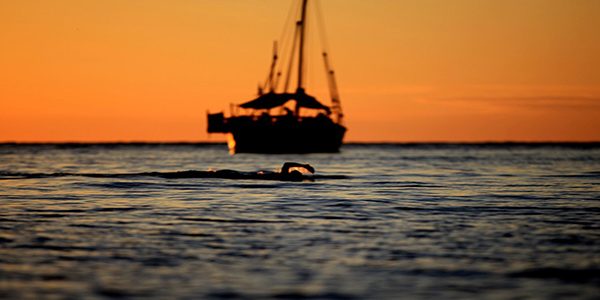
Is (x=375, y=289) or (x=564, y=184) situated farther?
(x=564, y=184)

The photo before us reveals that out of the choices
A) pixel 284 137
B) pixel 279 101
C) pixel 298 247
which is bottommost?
pixel 298 247

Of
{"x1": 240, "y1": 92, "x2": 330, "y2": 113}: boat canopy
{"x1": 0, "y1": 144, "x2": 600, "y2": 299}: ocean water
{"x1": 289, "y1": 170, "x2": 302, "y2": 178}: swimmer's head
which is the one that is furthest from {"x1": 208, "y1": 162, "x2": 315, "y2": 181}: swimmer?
{"x1": 240, "y1": 92, "x2": 330, "y2": 113}: boat canopy

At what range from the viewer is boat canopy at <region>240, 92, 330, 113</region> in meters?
109

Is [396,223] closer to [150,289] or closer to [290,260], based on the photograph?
[290,260]

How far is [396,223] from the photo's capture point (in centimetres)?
2356

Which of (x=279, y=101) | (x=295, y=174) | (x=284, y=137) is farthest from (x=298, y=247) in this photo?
(x=284, y=137)

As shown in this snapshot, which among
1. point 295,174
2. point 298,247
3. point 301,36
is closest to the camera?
point 298,247

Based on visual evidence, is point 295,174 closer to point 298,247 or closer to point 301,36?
point 298,247

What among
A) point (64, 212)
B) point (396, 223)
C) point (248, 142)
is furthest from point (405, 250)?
point (248, 142)

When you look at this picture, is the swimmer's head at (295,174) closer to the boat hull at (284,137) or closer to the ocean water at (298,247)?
the ocean water at (298,247)

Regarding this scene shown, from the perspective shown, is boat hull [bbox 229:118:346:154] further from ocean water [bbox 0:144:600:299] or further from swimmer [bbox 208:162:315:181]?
ocean water [bbox 0:144:600:299]

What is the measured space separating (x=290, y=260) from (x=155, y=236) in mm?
4754

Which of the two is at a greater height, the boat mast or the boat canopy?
the boat mast

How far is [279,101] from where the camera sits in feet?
358
